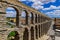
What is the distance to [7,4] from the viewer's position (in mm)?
11289

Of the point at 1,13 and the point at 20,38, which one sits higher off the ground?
the point at 1,13

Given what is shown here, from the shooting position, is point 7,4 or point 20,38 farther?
point 20,38

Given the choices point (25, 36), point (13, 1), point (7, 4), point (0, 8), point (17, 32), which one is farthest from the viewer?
point (25, 36)

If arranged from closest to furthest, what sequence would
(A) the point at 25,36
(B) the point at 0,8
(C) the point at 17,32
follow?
(B) the point at 0,8
(C) the point at 17,32
(A) the point at 25,36

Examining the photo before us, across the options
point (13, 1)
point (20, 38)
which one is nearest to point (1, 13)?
point (13, 1)

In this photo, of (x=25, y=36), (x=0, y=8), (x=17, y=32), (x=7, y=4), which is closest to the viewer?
(x=0, y=8)

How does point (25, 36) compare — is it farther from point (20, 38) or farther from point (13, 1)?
point (13, 1)

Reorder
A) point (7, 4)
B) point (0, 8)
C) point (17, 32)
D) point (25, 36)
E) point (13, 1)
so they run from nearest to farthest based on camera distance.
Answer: point (0, 8)
point (7, 4)
point (13, 1)
point (17, 32)
point (25, 36)

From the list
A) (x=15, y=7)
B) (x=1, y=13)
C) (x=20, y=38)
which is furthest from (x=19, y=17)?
(x=1, y=13)

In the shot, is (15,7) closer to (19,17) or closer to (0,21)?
(19,17)

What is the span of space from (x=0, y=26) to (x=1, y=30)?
1.14 feet

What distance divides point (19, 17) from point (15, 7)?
4.21 ft

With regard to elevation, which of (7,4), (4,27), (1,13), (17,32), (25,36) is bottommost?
(25,36)

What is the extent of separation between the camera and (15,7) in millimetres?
12672
